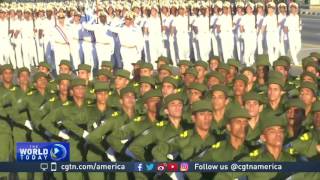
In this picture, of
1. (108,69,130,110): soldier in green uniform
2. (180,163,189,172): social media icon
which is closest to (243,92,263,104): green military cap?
(108,69,130,110): soldier in green uniform

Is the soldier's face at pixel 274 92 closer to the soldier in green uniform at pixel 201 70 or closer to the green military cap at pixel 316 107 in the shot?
the green military cap at pixel 316 107

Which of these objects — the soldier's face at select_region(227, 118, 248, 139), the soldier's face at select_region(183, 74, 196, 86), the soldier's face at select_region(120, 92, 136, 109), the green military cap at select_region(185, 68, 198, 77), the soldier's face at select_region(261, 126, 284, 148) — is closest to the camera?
the soldier's face at select_region(261, 126, 284, 148)

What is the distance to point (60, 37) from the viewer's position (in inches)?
779

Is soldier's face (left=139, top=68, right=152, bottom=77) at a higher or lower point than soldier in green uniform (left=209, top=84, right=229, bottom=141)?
higher

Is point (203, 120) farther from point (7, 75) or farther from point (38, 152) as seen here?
point (7, 75)

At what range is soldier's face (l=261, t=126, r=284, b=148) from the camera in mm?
7195

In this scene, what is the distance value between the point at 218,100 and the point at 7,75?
3.54m

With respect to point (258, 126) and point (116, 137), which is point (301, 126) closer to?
point (258, 126)

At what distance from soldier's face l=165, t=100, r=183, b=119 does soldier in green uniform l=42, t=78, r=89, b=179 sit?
107cm

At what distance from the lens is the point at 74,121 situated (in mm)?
9055

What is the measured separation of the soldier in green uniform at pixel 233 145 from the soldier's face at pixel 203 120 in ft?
0.91

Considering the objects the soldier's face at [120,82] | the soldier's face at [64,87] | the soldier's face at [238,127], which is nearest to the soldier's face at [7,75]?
the soldier's face at [64,87]

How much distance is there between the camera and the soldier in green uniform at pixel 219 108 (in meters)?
8.33

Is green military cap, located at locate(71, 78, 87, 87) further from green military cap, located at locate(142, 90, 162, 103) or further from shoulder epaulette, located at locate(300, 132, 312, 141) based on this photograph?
shoulder epaulette, located at locate(300, 132, 312, 141)
